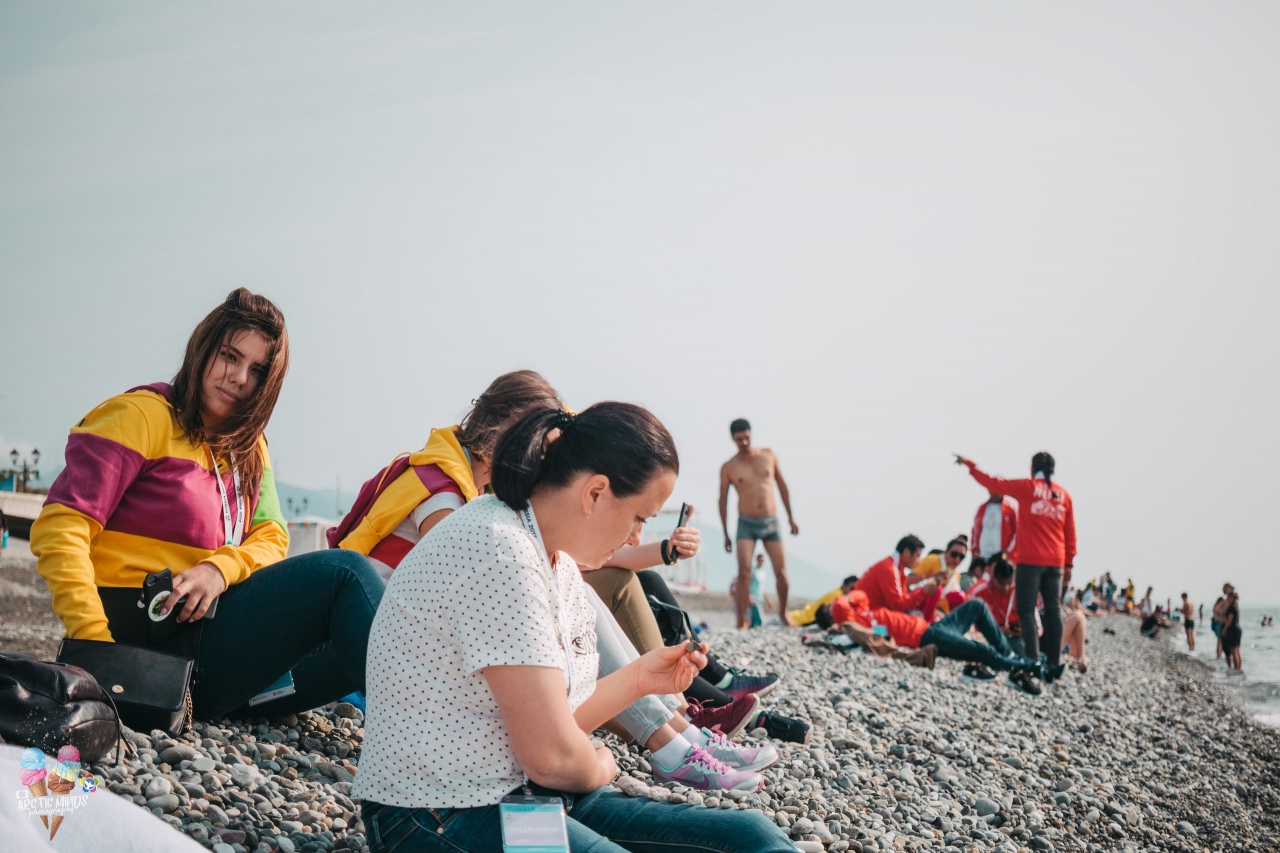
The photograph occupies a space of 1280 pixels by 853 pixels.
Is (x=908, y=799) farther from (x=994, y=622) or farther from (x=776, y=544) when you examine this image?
(x=776, y=544)

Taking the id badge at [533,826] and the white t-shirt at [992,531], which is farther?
the white t-shirt at [992,531]

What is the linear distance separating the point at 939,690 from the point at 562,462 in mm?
6101

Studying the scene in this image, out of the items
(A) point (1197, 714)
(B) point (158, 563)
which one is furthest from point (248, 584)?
(A) point (1197, 714)

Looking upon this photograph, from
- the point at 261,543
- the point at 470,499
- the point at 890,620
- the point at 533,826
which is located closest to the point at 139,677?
the point at 261,543

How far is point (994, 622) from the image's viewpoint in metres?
9.12

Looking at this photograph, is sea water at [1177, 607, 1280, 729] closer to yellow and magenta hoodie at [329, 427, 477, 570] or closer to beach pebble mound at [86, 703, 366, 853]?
A: yellow and magenta hoodie at [329, 427, 477, 570]

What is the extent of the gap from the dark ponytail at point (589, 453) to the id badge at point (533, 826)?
1.89 ft

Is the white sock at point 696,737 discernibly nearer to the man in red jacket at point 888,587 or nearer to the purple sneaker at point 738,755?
the purple sneaker at point 738,755

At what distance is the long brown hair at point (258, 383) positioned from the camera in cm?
311

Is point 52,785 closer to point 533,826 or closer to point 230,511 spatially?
point 533,826

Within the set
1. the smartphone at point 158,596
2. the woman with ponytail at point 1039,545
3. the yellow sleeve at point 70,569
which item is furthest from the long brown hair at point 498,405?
the woman with ponytail at point 1039,545

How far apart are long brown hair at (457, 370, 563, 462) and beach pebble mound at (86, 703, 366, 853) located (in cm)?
118

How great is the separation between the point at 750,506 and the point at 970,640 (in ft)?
9.06

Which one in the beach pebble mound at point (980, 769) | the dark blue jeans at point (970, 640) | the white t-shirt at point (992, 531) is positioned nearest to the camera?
the beach pebble mound at point (980, 769)
